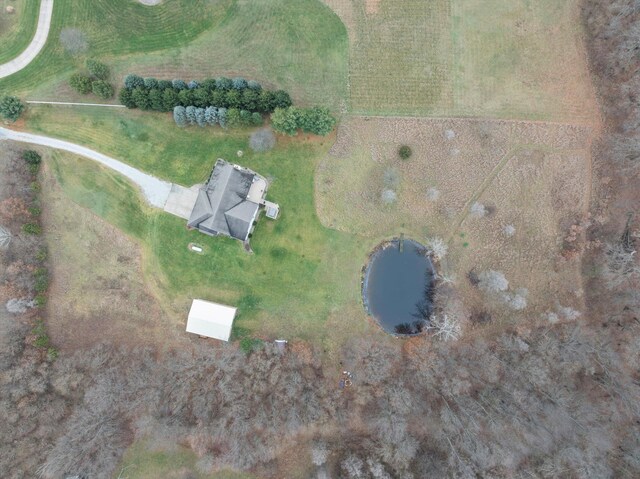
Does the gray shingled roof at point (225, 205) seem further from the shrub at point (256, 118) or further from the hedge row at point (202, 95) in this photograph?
the hedge row at point (202, 95)

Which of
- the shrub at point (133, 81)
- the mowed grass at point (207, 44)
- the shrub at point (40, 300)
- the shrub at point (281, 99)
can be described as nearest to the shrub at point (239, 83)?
the mowed grass at point (207, 44)

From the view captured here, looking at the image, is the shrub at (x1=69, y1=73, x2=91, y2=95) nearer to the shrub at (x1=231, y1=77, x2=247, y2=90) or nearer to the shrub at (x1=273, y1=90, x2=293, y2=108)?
the shrub at (x1=231, y1=77, x2=247, y2=90)

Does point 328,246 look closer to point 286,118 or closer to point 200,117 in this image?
point 286,118

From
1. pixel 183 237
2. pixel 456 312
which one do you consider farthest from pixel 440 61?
pixel 183 237

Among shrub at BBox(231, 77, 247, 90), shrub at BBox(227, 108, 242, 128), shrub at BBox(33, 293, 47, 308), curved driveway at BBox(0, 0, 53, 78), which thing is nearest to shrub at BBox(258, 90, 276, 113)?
shrub at BBox(231, 77, 247, 90)

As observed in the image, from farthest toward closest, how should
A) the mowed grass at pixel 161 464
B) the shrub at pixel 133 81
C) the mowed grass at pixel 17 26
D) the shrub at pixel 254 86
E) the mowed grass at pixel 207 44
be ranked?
the mowed grass at pixel 207 44 < the mowed grass at pixel 17 26 < the shrub at pixel 133 81 < the shrub at pixel 254 86 < the mowed grass at pixel 161 464

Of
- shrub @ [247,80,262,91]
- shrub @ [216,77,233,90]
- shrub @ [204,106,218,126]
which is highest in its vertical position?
shrub @ [247,80,262,91]

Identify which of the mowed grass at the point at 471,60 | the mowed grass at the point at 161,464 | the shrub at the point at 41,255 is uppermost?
the mowed grass at the point at 471,60

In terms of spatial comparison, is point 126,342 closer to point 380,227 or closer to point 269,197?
point 269,197
